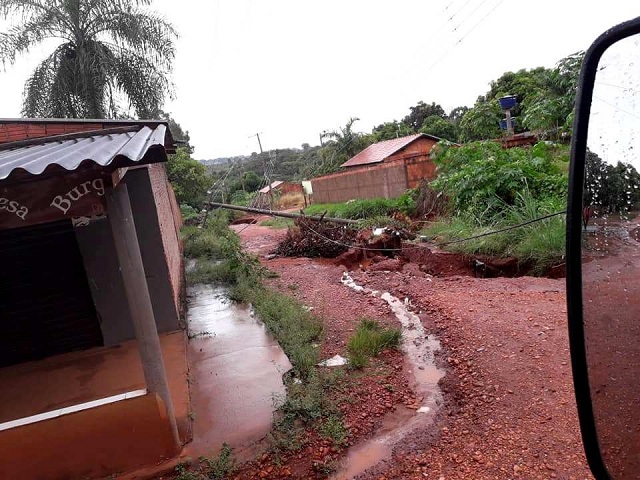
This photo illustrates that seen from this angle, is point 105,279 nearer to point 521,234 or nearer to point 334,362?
point 334,362

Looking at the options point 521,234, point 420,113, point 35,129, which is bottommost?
point 521,234

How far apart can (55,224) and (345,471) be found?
454 cm

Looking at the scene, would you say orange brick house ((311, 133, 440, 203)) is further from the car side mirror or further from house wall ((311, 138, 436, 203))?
the car side mirror

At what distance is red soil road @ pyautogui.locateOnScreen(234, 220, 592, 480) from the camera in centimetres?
325

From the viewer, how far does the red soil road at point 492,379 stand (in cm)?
325

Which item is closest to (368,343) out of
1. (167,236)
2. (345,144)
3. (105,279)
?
(105,279)

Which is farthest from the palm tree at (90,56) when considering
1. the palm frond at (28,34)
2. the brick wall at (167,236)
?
the brick wall at (167,236)

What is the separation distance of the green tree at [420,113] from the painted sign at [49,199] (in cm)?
3937

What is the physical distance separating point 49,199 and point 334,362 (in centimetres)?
346

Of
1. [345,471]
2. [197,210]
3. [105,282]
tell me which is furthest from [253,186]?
[345,471]

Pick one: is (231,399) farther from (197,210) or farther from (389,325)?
(197,210)

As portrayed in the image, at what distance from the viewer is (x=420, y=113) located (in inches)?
1649

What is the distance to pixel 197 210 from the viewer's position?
28000 millimetres

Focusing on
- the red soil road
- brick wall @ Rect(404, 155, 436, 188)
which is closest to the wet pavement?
the red soil road
